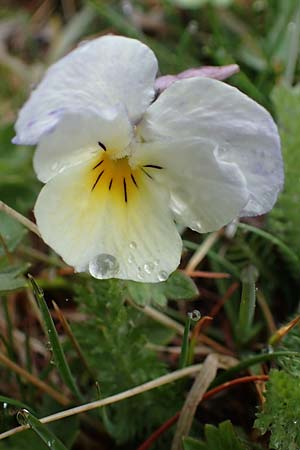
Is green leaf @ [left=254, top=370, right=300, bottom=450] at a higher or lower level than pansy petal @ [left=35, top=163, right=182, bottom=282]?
lower

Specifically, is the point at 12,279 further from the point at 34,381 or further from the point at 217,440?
the point at 217,440

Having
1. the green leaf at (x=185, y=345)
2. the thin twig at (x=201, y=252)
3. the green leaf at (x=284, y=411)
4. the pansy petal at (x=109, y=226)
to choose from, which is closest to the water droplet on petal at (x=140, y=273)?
the pansy petal at (x=109, y=226)

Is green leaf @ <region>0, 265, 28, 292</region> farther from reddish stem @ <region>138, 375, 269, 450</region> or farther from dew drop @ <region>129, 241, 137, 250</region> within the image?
reddish stem @ <region>138, 375, 269, 450</region>

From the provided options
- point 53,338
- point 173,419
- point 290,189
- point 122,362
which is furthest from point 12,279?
point 290,189

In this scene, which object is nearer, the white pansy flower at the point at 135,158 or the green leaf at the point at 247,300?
the white pansy flower at the point at 135,158

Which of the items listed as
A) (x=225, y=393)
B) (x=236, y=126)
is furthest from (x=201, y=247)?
(x=236, y=126)

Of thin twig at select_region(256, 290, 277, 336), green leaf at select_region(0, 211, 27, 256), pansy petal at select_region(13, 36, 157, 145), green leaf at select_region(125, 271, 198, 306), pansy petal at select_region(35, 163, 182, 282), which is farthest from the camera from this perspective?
thin twig at select_region(256, 290, 277, 336)

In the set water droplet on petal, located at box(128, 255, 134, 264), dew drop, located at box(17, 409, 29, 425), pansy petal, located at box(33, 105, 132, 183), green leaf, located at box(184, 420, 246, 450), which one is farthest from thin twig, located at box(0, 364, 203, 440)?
pansy petal, located at box(33, 105, 132, 183)

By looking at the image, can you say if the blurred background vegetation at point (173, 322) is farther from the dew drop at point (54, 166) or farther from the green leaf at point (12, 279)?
the dew drop at point (54, 166)

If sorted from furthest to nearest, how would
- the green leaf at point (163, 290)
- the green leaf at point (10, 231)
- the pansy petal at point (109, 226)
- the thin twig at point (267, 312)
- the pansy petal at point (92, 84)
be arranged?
the thin twig at point (267, 312) < the green leaf at point (10, 231) < the green leaf at point (163, 290) < the pansy petal at point (109, 226) < the pansy petal at point (92, 84)
